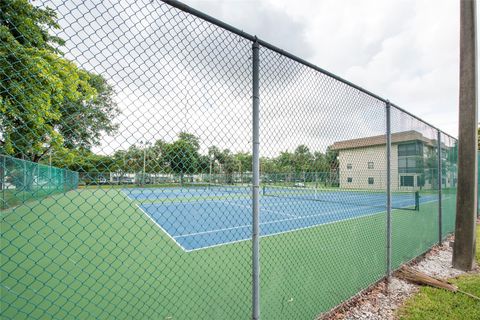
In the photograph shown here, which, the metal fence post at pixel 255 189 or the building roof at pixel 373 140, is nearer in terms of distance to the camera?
the metal fence post at pixel 255 189

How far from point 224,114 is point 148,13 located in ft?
3.04

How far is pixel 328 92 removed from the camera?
10.5 ft

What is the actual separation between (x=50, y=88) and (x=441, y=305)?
6877 mm

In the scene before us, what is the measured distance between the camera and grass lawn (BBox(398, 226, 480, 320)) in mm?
3068

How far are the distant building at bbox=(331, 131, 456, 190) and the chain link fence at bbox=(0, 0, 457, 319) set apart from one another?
0.11ft

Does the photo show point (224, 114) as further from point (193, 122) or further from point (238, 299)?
point (238, 299)

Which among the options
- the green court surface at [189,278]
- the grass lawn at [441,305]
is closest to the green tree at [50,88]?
the green court surface at [189,278]

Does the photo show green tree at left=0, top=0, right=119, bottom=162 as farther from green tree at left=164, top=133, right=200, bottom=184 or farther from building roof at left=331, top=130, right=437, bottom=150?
building roof at left=331, top=130, right=437, bottom=150

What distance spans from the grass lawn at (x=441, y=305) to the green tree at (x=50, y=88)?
4001mm

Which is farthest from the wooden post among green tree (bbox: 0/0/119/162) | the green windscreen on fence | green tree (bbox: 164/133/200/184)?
the green windscreen on fence

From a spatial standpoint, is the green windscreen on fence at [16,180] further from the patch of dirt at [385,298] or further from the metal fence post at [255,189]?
the patch of dirt at [385,298]

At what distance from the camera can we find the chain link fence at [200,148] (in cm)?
184

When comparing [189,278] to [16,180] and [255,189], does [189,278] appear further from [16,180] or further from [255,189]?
[16,180]

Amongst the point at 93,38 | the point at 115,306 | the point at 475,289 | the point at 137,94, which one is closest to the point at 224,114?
the point at 137,94
